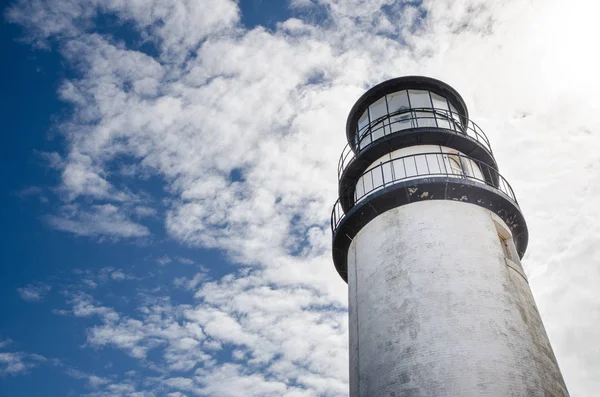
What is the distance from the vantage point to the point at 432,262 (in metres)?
12.1

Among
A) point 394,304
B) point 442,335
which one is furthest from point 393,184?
point 442,335

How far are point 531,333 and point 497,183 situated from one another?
617cm

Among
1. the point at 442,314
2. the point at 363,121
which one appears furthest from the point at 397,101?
the point at 442,314

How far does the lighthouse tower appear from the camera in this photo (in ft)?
33.8

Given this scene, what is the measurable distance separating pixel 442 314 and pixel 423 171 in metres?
5.41

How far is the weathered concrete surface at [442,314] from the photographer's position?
33.1 ft

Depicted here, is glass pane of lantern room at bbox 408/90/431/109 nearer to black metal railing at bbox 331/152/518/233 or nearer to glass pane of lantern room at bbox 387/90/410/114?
glass pane of lantern room at bbox 387/90/410/114

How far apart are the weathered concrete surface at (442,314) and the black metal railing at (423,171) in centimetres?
131

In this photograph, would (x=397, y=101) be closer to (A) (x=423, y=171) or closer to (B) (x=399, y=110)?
(B) (x=399, y=110)

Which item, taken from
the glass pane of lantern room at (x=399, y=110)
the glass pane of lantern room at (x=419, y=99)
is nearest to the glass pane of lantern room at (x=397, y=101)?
the glass pane of lantern room at (x=399, y=110)

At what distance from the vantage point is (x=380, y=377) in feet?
36.0

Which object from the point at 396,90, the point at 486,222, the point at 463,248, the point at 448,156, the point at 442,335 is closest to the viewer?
the point at 442,335

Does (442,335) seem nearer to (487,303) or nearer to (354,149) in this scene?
(487,303)

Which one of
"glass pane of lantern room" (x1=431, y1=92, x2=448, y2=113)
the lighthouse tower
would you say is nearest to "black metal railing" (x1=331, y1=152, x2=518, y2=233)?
the lighthouse tower
